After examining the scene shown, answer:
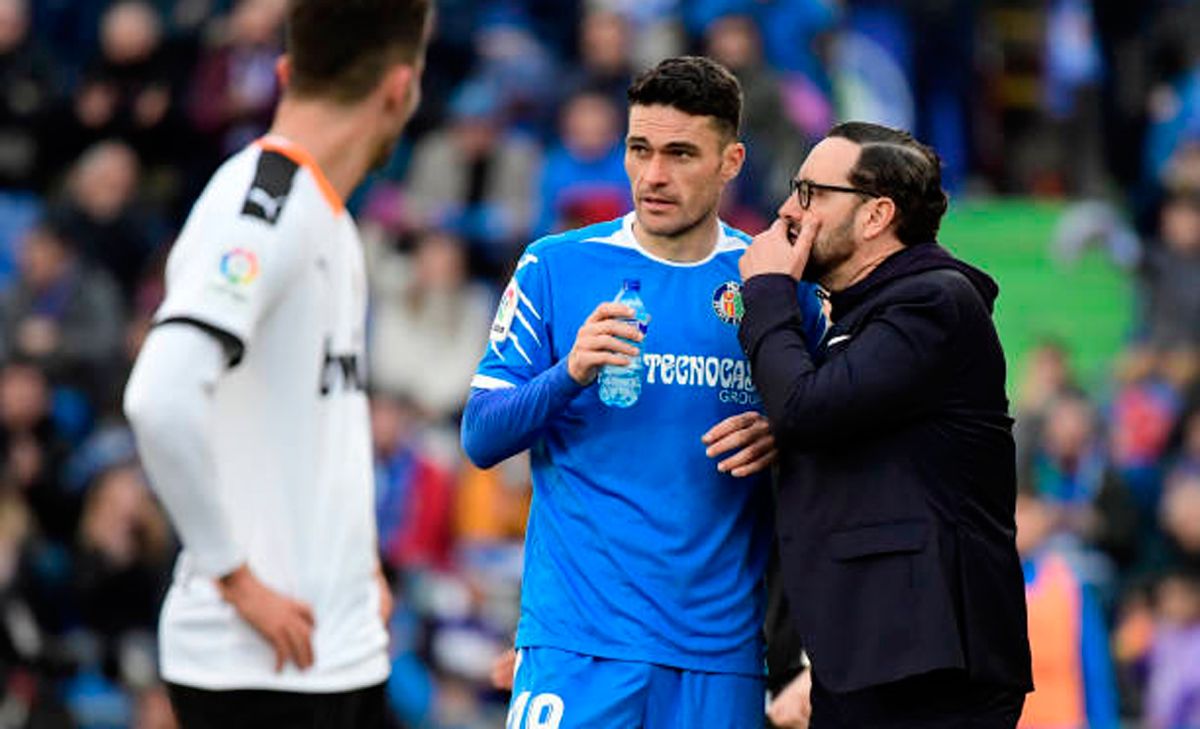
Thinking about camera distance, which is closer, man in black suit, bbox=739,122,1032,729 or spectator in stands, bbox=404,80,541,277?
man in black suit, bbox=739,122,1032,729

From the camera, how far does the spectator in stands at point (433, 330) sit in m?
13.9

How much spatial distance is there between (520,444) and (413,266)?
9.03 metres

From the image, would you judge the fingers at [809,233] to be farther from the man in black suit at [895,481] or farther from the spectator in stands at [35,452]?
the spectator in stands at [35,452]

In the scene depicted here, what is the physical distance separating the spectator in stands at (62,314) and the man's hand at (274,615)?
29.7 feet

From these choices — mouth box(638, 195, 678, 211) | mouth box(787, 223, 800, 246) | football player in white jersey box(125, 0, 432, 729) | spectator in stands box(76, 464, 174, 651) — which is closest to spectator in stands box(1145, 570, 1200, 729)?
spectator in stands box(76, 464, 174, 651)

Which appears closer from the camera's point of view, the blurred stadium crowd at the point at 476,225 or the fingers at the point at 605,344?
the fingers at the point at 605,344

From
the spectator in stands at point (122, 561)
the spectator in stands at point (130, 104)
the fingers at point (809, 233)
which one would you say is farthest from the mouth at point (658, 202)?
the spectator in stands at point (130, 104)

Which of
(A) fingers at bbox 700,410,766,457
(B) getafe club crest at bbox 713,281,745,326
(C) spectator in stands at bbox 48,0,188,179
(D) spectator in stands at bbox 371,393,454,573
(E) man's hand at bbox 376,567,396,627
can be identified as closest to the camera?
(E) man's hand at bbox 376,567,396,627

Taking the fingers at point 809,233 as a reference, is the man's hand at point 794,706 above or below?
below

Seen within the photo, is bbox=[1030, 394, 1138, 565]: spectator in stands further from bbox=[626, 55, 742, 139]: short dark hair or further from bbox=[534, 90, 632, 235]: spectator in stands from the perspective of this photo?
bbox=[626, 55, 742, 139]: short dark hair

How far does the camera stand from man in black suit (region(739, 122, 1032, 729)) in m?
5.20

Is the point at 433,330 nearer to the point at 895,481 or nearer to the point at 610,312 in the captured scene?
the point at 610,312

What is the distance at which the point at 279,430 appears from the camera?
4.99 metres

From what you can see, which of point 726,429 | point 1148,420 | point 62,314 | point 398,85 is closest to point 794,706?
point 726,429
